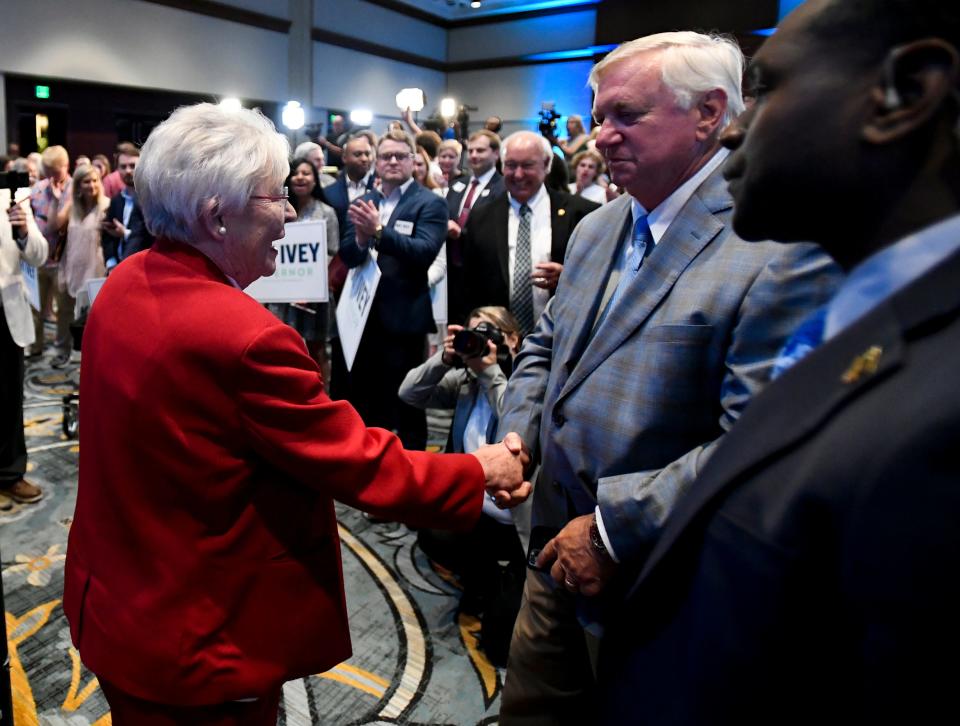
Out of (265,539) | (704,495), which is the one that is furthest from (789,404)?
(265,539)

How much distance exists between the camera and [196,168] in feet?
4.15

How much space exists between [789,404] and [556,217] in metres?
3.05

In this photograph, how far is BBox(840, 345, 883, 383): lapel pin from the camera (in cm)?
50

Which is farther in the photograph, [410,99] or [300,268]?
[410,99]

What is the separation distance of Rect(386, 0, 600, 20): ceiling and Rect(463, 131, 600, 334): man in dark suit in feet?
43.4

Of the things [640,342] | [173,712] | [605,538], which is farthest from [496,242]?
[173,712]

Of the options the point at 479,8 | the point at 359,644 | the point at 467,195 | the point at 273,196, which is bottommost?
the point at 359,644

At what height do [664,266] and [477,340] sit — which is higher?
[664,266]

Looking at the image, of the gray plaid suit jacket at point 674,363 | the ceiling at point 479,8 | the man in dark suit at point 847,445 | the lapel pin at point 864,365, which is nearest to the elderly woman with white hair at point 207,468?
the gray plaid suit jacket at point 674,363

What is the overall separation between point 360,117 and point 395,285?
12043 millimetres

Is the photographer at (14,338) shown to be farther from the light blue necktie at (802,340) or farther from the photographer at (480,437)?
the light blue necktie at (802,340)

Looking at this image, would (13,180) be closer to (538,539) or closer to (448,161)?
(538,539)

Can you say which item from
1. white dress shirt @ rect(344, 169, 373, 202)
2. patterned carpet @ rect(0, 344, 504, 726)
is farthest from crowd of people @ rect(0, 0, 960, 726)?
white dress shirt @ rect(344, 169, 373, 202)

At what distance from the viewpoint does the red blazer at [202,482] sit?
3.90 ft
